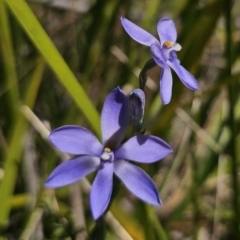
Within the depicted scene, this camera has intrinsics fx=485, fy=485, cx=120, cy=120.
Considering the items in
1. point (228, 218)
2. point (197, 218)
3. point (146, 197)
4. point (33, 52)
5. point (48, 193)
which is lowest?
point (228, 218)

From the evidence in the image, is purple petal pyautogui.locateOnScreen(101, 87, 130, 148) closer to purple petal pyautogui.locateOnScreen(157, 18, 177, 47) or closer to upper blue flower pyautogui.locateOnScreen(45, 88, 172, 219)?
upper blue flower pyautogui.locateOnScreen(45, 88, 172, 219)

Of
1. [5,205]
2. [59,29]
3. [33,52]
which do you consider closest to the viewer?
[5,205]

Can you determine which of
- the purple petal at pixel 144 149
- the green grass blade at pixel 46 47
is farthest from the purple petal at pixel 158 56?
the green grass blade at pixel 46 47

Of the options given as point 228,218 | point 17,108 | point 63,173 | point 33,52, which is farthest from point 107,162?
point 33,52

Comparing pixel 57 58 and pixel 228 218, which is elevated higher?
pixel 57 58

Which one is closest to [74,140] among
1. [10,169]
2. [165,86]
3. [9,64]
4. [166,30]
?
[165,86]

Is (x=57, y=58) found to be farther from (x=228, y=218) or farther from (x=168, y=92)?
(x=228, y=218)
